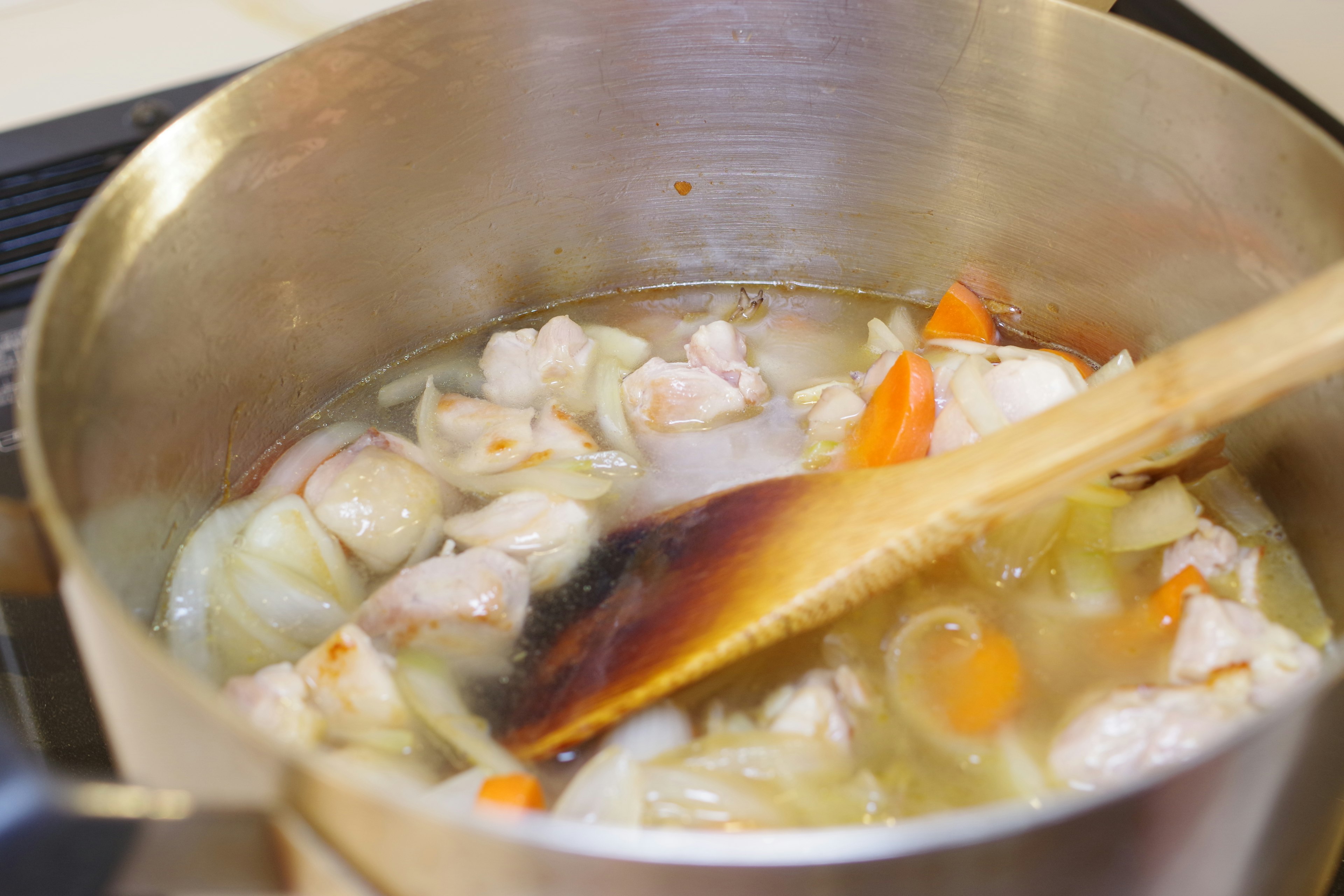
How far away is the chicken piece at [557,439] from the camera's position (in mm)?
1508

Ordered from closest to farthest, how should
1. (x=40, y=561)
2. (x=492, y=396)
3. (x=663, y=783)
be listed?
(x=40, y=561), (x=663, y=783), (x=492, y=396)

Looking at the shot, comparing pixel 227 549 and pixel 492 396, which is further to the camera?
pixel 492 396

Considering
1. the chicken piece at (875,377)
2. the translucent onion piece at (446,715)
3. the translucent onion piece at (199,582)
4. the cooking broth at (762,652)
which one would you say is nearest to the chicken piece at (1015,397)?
the cooking broth at (762,652)

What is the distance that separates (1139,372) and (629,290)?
951 millimetres

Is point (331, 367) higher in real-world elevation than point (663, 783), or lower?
higher

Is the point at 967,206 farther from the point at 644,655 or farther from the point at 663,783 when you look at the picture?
the point at 663,783

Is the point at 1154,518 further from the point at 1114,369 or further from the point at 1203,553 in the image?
the point at 1114,369

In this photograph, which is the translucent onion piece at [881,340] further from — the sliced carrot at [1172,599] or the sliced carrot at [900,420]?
the sliced carrot at [1172,599]

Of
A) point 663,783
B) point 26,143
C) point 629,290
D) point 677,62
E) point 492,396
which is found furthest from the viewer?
point 629,290

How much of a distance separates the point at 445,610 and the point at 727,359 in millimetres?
609

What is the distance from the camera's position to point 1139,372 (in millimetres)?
A: 1066

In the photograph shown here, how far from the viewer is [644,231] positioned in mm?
1734

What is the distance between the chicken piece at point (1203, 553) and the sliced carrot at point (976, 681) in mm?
246

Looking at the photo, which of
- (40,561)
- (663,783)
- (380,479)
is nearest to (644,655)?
(663,783)
